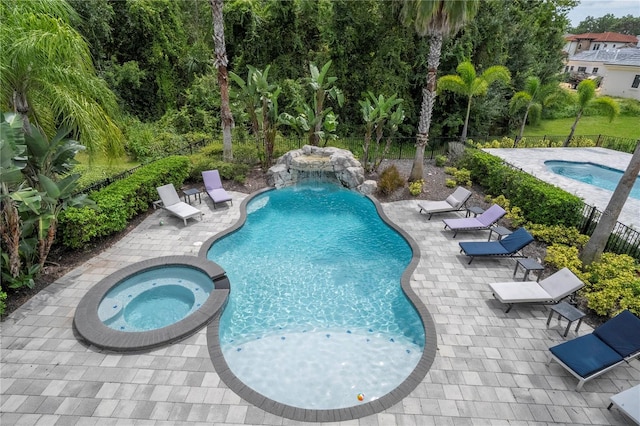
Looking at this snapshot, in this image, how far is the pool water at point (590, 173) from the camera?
18469 millimetres

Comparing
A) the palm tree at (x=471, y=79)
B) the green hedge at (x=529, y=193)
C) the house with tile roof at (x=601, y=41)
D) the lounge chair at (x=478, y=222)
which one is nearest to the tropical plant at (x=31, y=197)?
the lounge chair at (x=478, y=222)

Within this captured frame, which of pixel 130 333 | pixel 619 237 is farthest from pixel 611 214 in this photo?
pixel 130 333

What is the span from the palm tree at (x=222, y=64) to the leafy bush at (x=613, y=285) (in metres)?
15.8

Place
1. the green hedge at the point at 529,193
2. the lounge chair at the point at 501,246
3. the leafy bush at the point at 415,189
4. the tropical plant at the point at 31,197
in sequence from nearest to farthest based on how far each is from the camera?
the tropical plant at the point at 31,197, the lounge chair at the point at 501,246, the green hedge at the point at 529,193, the leafy bush at the point at 415,189

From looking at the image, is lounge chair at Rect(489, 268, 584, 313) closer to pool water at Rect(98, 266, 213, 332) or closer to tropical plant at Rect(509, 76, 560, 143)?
pool water at Rect(98, 266, 213, 332)

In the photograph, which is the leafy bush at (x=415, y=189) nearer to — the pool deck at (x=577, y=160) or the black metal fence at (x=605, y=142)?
the pool deck at (x=577, y=160)

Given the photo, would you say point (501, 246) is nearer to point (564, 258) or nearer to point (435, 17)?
point (564, 258)

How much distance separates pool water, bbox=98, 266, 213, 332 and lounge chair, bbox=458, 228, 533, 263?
315 inches

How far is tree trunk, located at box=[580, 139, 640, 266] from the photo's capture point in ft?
30.6

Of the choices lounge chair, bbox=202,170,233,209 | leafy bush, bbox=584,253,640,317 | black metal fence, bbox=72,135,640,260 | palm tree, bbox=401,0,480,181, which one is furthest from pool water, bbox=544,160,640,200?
lounge chair, bbox=202,170,233,209

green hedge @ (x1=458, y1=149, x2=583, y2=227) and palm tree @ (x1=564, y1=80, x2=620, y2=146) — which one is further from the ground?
palm tree @ (x1=564, y1=80, x2=620, y2=146)

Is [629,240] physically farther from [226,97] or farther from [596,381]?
[226,97]

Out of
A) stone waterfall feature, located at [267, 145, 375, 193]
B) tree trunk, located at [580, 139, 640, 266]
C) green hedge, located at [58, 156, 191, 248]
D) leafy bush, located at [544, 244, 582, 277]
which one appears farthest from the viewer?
stone waterfall feature, located at [267, 145, 375, 193]

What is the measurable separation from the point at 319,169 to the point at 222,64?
6827mm
